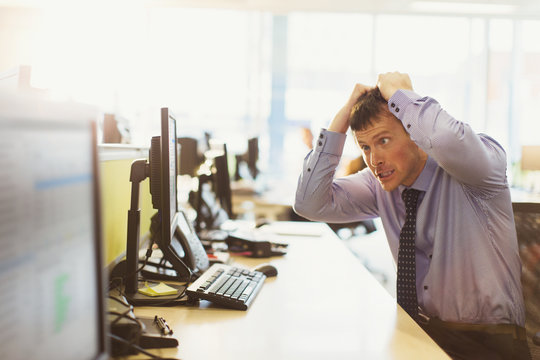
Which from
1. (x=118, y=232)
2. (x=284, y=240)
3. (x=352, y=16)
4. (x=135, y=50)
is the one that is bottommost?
(x=284, y=240)

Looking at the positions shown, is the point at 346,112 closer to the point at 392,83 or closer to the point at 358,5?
the point at 392,83

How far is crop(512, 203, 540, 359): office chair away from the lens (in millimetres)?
1374

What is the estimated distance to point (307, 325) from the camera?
3.51 feet

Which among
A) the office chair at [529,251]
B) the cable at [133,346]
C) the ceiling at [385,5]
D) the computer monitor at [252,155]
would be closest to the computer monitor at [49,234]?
the cable at [133,346]

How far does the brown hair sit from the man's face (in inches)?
0.7

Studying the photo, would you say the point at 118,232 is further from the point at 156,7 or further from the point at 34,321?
the point at 156,7

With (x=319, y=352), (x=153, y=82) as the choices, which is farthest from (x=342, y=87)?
(x=319, y=352)

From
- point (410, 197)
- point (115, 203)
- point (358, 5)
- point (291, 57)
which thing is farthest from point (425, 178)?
point (291, 57)

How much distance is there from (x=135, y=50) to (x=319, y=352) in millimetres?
5548

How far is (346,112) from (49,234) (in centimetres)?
134

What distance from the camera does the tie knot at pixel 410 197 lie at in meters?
1.46

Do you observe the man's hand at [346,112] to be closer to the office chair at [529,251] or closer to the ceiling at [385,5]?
the office chair at [529,251]

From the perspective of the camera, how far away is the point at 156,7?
18.7 ft

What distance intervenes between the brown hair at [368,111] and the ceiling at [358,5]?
171 inches
